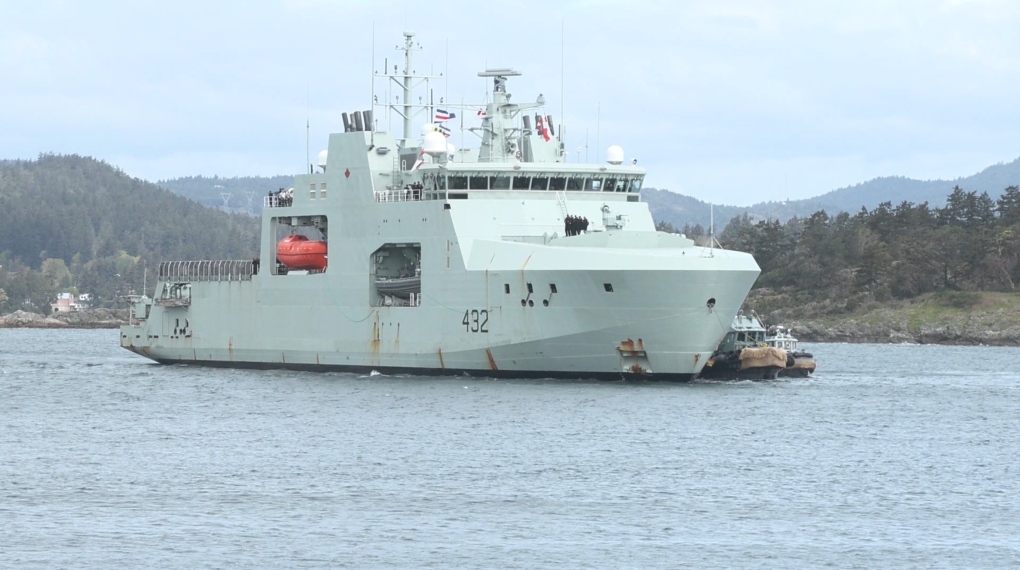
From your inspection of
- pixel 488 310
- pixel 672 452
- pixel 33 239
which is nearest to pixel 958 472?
pixel 672 452

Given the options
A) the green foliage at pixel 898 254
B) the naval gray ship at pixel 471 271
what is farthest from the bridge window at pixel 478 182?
the green foliage at pixel 898 254

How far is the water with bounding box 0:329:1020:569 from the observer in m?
21.0

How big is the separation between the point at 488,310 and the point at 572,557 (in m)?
19.4

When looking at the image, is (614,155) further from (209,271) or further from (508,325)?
(209,271)

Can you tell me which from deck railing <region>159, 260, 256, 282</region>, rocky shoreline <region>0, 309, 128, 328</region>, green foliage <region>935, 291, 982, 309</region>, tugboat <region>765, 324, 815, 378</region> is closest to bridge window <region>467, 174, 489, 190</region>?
tugboat <region>765, 324, 815, 378</region>

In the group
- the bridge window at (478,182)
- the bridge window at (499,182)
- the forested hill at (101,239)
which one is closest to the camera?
the bridge window at (478,182)

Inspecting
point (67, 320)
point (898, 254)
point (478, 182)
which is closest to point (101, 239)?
point (67, 320)

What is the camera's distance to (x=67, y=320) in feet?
436

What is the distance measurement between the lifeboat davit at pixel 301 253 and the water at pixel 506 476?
13.6 feet

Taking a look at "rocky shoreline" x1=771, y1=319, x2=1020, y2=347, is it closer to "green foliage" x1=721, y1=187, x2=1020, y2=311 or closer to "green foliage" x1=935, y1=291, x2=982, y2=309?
"green foliage" x1=935, y1=291, x2=982, y2=309

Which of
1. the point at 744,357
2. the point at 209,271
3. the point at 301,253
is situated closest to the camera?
the point at 744,357

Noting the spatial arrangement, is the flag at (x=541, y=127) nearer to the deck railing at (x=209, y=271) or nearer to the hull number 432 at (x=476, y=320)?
the hull number 432 at (x=476, y=320)

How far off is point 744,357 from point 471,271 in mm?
7654

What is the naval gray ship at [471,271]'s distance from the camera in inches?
1487
